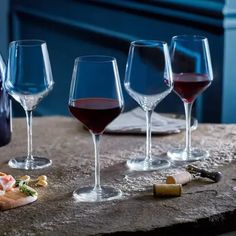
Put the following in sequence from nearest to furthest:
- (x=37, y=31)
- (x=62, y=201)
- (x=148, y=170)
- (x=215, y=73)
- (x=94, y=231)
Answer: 1. (x=94, y=231)
2. (x=62, y=201)
3. (x=148, y=170)
4. (x=215, y=73)
5. (x=37, y=31)

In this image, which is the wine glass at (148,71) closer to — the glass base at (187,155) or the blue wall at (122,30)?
the glass base at (187,155)

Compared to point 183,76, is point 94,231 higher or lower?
lower

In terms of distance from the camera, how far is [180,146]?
152cm

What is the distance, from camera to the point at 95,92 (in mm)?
1166

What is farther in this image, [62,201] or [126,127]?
[126,127]

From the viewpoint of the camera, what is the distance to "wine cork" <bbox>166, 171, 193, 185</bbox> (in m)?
1.27

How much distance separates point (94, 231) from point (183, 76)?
1.59 feet

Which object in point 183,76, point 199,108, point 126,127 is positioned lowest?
point 199,108

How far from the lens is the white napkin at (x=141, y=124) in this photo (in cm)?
161

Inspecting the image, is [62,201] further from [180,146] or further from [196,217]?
[180,146]

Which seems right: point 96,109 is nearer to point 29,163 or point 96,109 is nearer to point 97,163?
point 97,163

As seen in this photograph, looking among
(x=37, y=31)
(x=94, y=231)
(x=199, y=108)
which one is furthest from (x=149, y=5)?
(x=94, y=231)

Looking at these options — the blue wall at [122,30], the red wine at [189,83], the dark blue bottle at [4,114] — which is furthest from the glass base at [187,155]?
the blue wall at [122,30]

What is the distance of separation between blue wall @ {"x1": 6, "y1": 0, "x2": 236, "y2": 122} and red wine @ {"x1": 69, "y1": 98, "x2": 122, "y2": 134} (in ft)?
3.60
